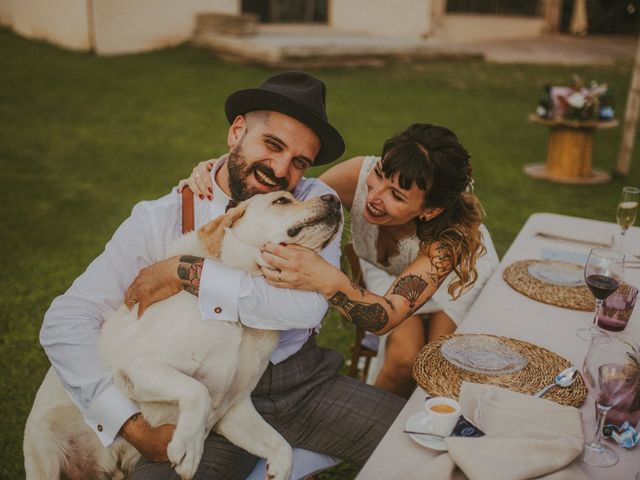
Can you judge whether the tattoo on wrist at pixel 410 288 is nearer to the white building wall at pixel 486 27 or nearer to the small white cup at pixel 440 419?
the small white cup at pixel 440 419

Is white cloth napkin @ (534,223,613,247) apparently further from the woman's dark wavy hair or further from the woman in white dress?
the woman's dark wavy hair

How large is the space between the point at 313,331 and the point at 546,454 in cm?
125

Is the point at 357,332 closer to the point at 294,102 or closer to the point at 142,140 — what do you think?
the point at 294,102

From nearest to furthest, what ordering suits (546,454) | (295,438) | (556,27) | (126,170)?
(546,454) → (295,438) → (126,170) → (556,27)

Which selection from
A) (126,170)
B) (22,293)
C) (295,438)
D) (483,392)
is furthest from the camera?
(126,170)

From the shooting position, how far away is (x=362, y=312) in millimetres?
2279

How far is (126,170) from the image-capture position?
8.09 m

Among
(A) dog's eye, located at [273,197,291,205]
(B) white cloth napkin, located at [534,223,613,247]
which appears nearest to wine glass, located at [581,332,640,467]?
(A) dog's eye, located at [273,197,291,205]

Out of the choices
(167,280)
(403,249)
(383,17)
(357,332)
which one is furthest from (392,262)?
(383,17)

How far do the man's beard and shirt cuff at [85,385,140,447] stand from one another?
2.91 feet

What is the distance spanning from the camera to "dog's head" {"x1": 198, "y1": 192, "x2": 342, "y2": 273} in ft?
7.29

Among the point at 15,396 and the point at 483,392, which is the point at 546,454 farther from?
the point at 15,396

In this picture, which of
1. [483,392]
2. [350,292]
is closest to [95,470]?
[350,292]

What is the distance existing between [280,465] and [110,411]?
0.59 m
